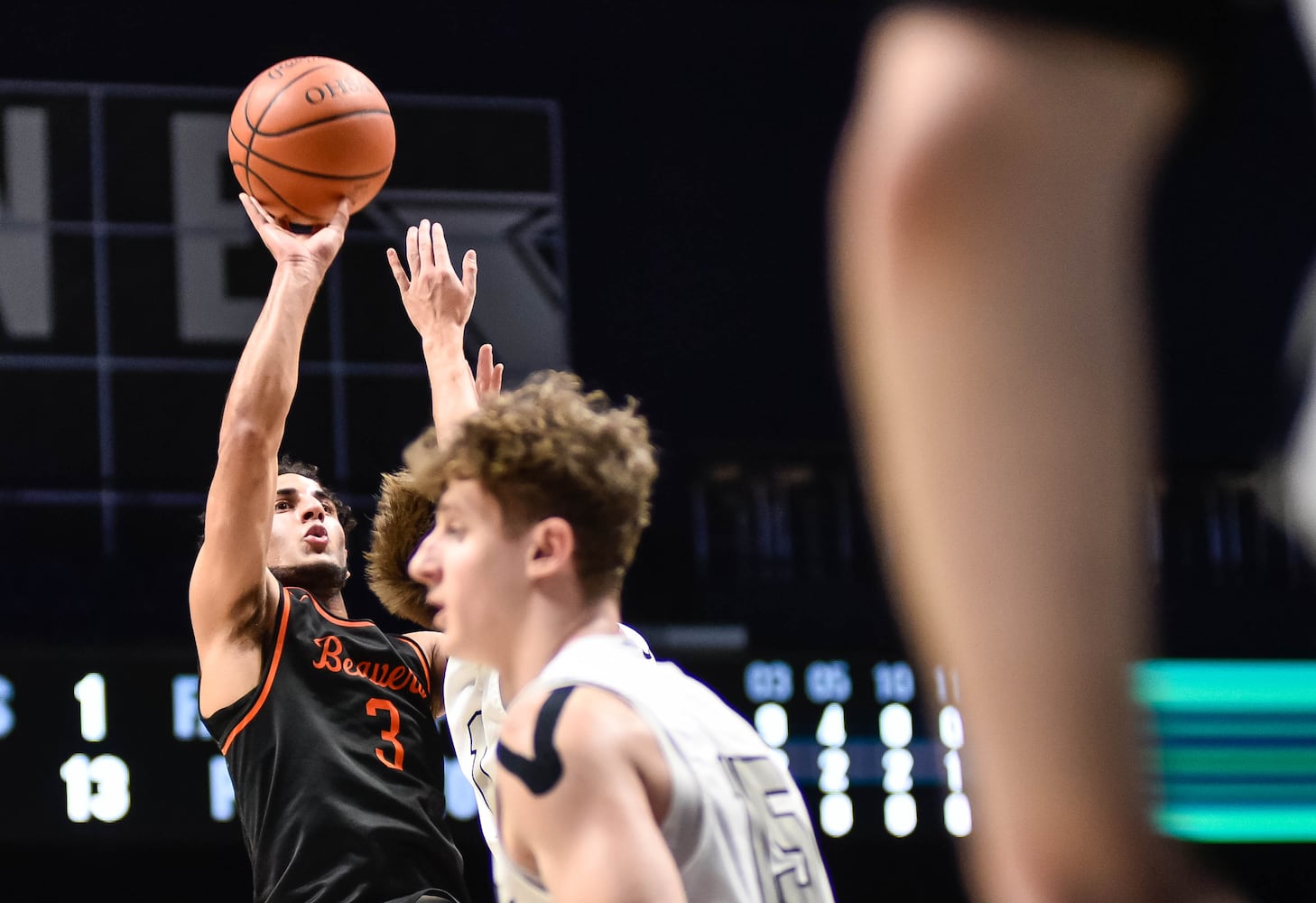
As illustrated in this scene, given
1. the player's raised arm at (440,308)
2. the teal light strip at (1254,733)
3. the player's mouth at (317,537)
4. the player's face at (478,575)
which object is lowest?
the teal light strip at (1254,733)

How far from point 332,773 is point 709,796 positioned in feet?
6.19

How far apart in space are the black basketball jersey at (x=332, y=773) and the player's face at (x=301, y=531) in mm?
210

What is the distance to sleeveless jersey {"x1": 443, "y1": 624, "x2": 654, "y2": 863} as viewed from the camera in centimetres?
331

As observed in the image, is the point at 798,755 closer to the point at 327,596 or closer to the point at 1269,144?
the point at 327,596

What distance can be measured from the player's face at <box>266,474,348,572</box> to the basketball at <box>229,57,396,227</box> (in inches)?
26.3

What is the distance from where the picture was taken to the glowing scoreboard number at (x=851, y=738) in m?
6.49

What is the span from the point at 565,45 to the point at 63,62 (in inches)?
103

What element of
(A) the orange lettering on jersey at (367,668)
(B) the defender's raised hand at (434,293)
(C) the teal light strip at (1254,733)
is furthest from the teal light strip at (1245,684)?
(B) the defender's raised hand at (434,293)

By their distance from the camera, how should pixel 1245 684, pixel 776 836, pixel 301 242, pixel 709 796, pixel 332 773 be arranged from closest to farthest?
pixel 709 796 → pixel 776 836 → pixel 332 773 → pixel 301 242 → pixel 1245 684

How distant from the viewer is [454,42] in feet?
28.7

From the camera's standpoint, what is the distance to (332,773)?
3.54 metres

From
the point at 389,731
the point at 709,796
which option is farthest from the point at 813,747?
the point at 709,796

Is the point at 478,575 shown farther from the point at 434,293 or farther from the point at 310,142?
the point at 310,142

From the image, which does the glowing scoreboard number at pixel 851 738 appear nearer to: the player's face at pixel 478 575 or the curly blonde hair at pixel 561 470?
the curly blonde hair at pixel 561 470
